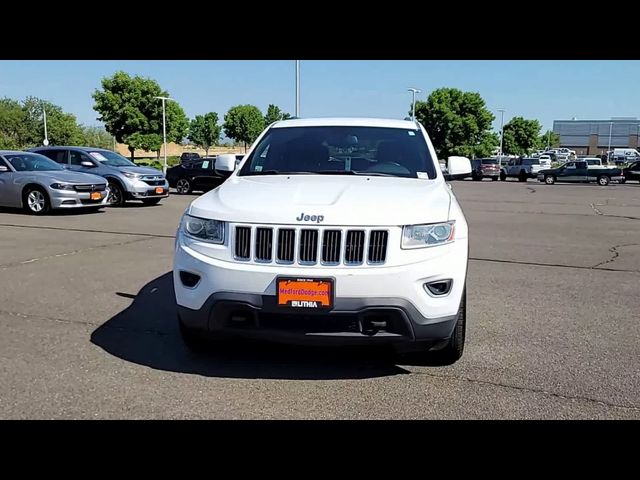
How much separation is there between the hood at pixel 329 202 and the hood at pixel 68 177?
10382mm

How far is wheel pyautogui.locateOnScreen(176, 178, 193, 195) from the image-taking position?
22494mm

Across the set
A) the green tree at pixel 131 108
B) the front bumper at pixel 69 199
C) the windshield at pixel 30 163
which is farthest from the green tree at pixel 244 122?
the front bumper at pixel 69 199

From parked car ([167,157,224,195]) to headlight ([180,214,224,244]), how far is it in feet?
60.1

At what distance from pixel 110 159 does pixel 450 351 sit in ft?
48.6

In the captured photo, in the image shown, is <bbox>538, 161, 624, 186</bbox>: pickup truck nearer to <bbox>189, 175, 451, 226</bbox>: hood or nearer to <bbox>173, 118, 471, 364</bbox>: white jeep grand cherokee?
<bbox>189, 175, 451, 226</bbox>: hood

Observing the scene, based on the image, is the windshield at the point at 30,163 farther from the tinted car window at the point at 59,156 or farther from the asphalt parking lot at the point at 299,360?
the asphalt parking lot at the point at 299,360

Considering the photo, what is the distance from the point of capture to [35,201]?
13.6 m
